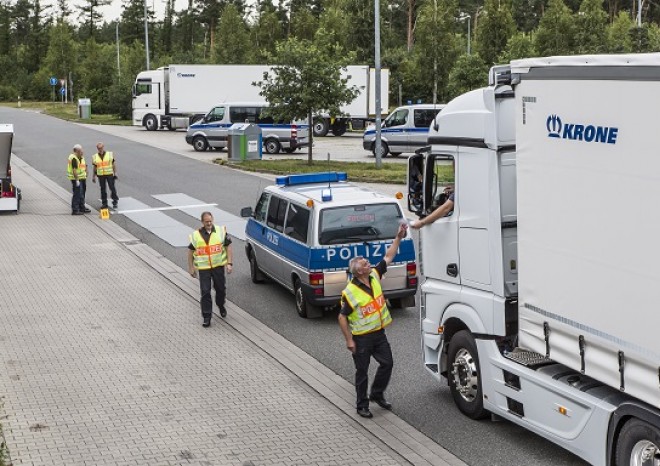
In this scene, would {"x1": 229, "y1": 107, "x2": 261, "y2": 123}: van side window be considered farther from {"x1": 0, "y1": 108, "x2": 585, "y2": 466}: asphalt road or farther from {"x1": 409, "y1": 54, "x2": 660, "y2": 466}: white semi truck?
{"x1": 409, "y1": 54, "x2": 660, "y2": 466}: white semi truck

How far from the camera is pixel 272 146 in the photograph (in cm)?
4141

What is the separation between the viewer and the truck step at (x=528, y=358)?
30.3 ft

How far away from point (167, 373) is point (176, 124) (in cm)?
4415

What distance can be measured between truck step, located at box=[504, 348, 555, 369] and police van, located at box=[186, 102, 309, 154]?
32.0 m

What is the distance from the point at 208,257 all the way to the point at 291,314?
1.66 meters

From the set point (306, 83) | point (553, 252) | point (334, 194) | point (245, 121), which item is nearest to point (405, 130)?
point (306, 83)

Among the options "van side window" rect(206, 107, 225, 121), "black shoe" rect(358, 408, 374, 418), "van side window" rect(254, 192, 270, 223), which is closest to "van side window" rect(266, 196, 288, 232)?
"van side window" rect(254, 192, 270, 223)

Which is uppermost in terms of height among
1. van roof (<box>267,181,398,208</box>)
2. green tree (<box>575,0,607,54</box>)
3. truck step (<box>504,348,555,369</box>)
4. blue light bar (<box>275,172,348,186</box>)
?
green tree (<box>575,0,607,54</box>)

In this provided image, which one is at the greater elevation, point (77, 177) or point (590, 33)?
point (590, 33)

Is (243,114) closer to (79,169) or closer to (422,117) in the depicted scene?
(422,117)

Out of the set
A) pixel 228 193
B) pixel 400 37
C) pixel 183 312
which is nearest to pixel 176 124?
pixel 228 193

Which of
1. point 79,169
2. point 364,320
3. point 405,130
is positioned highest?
point 405,130

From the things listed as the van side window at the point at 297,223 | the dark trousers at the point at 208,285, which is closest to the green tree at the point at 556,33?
the van side window at the point at 297,223

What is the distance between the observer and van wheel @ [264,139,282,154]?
136ft
